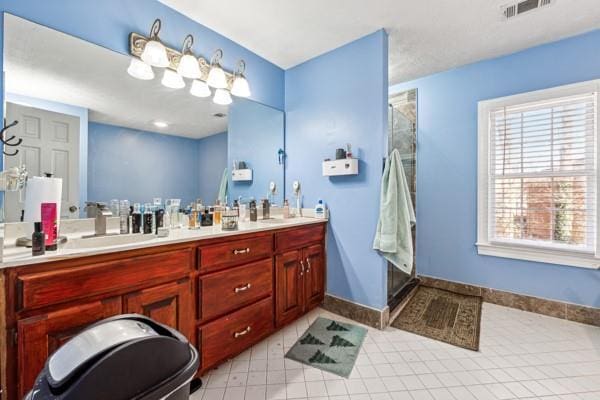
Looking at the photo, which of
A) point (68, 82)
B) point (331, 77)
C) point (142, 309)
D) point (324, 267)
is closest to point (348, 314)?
point (324, 267)

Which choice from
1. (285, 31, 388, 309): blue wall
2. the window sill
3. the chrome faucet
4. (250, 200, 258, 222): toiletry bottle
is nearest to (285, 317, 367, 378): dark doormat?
(285, 31, 388, 309): blue wall

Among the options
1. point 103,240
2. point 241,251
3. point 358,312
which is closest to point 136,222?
point 103,240

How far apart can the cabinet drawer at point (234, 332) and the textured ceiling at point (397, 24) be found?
207 cm

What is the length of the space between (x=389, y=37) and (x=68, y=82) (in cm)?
231

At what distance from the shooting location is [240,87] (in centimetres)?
217

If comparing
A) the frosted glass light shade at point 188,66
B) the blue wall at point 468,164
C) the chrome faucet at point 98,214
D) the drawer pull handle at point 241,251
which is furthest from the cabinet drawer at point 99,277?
the blue wall at point 468,164

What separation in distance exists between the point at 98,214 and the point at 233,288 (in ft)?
2.92

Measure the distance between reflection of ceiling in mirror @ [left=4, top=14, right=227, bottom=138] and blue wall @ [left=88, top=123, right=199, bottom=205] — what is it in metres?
0.08

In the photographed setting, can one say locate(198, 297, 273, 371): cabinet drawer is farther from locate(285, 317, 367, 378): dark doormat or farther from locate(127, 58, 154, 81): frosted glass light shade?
locate(127, 58, 154, 81): frosted glass light shade

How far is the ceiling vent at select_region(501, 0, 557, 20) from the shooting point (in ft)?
5.80

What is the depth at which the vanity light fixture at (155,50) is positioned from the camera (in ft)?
5.37

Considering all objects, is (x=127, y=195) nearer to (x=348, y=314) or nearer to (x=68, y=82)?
(x=68, y=82)

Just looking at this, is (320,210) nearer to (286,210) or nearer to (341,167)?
(286,210)

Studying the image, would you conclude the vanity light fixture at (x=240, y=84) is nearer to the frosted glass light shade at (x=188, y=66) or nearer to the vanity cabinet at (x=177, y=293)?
the frosted glass light shade at (x=188, y=66)
